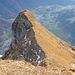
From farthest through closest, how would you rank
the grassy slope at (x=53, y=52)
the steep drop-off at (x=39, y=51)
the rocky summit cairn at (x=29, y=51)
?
the rocky summit cairn at (x=29, y=51) → the steep drop-off at (x=39, y=51) → the grassy slope at (x=53, y=52)

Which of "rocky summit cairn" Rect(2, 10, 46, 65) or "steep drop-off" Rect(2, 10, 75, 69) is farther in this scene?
"rocky summit cairn" Rect(2, 10, 46, 65)

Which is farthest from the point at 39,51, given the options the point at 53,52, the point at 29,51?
the point at 29,51

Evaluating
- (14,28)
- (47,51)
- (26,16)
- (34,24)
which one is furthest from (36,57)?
(14,28)

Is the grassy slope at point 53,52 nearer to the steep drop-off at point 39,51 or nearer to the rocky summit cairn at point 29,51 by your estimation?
the steep drop-off at point 39,51

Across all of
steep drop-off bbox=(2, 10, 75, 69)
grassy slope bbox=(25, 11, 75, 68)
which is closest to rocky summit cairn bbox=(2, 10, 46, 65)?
steep drop-off bbox=(2, 10, 75, 69)

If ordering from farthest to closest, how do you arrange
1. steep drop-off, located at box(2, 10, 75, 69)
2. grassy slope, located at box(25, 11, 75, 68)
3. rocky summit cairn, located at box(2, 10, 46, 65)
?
rocky summit cairn, located at box(2, 10, 46, 65), steep drop-off, located at box(2, 10, 75, 69), grassy slope, located at box(25, 11, 75, 68)

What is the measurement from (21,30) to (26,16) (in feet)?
15.8

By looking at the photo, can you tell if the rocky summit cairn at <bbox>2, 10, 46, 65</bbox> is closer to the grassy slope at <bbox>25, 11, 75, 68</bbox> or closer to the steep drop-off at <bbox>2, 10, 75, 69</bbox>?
the steep drop-off at <bbox>2, 10, 75, 69</bbox>

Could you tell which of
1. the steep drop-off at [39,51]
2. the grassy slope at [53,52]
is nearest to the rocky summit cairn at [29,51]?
the steep drop-off at [39,51]

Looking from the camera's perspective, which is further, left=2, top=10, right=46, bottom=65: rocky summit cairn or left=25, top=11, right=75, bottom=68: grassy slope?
left=2, top=10, right=46, bottom=65: rocky summit cairn

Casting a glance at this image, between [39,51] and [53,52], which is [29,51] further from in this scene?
[53,52]

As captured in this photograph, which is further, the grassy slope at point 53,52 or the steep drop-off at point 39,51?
the steep drop-off at point 39,51

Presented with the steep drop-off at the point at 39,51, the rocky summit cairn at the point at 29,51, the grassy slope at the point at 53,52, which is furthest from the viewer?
the rocky summit cairn at the point at 29,51

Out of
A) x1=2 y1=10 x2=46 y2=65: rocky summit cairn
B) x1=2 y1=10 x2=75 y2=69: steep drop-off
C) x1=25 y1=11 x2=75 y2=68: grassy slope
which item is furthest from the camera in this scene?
x1=2 y1=10 x2=46 y2=65: rocky summit cairn
